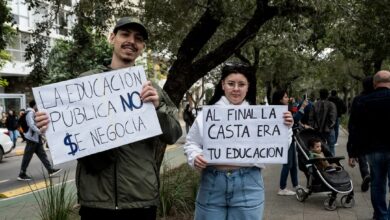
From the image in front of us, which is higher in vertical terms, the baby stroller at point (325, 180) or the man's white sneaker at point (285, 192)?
the baby stroller at point (325, 180)

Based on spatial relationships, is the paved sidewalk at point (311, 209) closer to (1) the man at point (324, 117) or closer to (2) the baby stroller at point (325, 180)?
(2) the baby stroller at point (325, 180)

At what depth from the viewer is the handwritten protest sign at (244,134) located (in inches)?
142

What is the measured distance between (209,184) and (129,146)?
844 mm

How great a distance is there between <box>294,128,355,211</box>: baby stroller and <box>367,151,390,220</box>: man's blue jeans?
4.08 feet

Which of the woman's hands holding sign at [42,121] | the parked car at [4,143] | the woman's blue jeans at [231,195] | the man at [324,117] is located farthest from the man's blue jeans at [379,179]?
the parked car at [4,143]

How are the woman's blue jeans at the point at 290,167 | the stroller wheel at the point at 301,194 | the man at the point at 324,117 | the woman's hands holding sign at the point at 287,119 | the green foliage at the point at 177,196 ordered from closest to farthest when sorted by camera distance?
the woman's hands holding sign at the point at 287,119
the green foliage at the point at 177,196
the stroller wheel at the point at 301,194
the woman's blue jeans at the point at 290,167
the man at the point at 324,117

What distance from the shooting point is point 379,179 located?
19.7ft

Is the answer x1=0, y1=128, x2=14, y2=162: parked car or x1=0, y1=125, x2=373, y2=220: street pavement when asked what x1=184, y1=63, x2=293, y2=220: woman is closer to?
x1=0, y1=125, x2=373, y2=220: street pavement

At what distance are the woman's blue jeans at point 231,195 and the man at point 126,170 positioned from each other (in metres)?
0.66

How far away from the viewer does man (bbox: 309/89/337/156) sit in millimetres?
10633

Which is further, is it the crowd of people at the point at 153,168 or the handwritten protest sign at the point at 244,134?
the handwritten protest sign at the point at 244,134

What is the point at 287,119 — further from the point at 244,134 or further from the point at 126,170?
the point at 126,170

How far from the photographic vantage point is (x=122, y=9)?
388 inches

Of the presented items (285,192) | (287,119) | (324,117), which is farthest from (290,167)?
(287,119)
